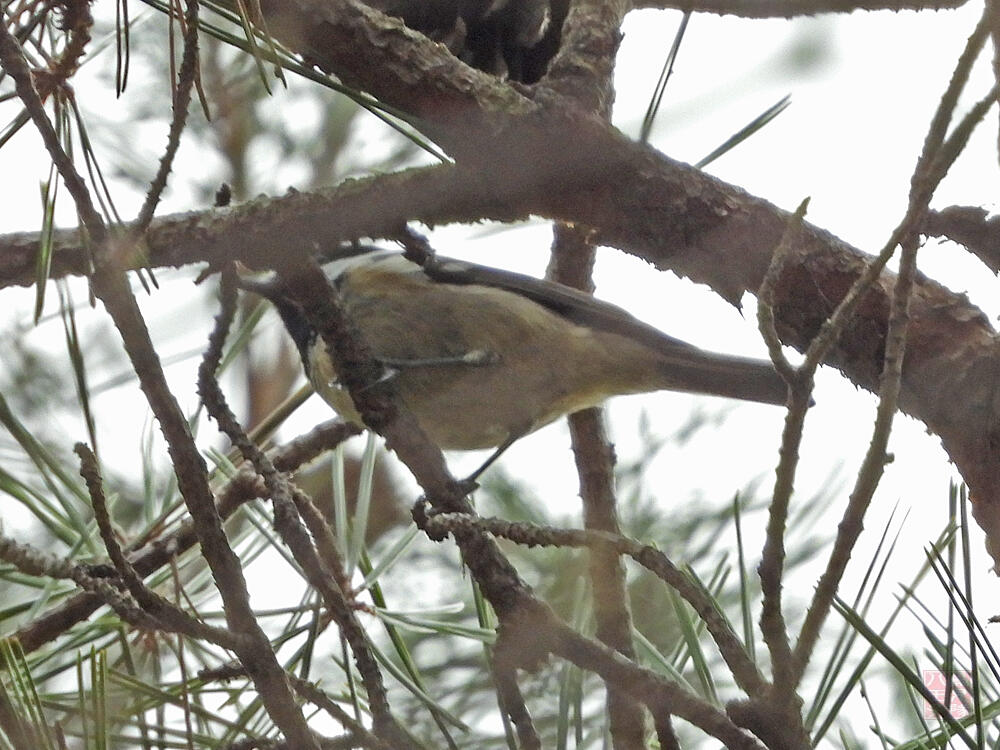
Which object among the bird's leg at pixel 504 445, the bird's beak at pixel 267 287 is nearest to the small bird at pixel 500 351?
the bird's leg at pixel 504 445

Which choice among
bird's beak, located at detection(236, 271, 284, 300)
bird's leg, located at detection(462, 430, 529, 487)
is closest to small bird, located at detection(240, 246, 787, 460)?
bird's leg, located at detection(462, 430, 529, 487)

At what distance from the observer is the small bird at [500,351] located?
177 centimetres

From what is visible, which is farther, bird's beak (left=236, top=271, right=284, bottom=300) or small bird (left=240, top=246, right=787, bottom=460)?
small bird (left=240, top=246, right=787, bottom=460)

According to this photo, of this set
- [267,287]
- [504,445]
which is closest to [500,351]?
[504,445]

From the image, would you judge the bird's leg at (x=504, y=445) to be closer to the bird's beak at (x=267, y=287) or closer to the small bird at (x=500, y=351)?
the small bird at (x=500, y=351)

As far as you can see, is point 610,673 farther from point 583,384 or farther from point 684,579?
point 583,384

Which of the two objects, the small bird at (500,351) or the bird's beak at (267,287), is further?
the small bird at (500,351)

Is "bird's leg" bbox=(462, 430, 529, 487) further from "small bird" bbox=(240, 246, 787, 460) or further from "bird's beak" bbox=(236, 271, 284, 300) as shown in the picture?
"bird's beak" bbox=(236, 271, 284, 300)

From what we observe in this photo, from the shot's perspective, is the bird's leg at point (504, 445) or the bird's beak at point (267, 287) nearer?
the bird's beak at point (267, 287)

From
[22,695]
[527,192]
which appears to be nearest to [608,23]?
[527,192]

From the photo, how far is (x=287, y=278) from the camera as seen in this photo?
124cm

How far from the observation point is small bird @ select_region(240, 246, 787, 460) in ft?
5.80

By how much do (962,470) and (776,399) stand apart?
642 millimetres

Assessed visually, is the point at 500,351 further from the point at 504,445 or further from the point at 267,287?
the point at 267,287
